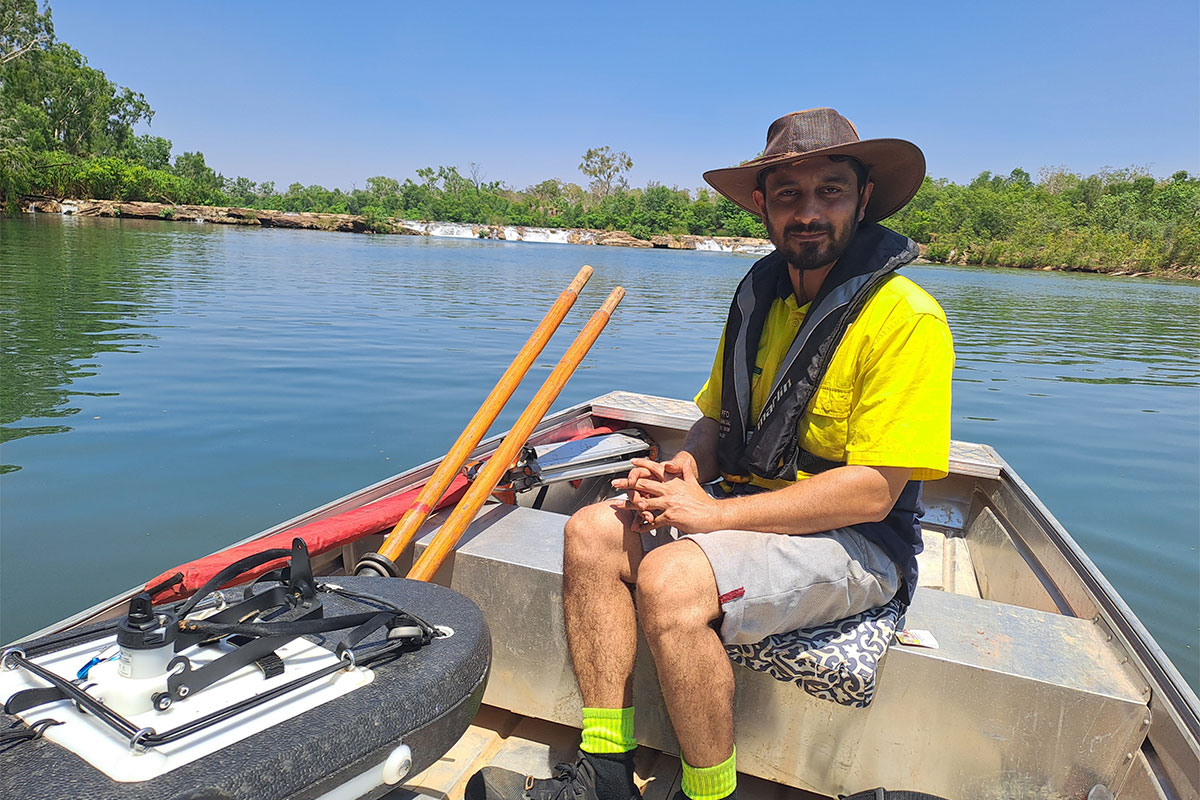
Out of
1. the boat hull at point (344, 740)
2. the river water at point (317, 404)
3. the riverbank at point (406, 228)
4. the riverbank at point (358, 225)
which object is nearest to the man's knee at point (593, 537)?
the boat hull at point (344, 740)

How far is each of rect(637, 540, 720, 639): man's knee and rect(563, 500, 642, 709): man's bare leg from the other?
0.13 meters

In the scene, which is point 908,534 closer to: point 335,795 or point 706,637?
point 706,637

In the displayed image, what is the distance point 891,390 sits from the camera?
5.62ft

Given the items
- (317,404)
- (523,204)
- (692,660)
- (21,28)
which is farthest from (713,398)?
(523,204)

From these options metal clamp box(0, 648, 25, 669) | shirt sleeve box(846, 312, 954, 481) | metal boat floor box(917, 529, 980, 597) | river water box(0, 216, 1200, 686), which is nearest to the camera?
metal clamp box(0, 648, 25, 669)

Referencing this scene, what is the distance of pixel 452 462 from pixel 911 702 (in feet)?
4.64

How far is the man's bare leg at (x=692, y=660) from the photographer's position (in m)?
1.58

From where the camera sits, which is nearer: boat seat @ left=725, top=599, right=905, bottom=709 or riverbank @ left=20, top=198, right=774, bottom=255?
boat seat @ left=725, top=599, right=905, bottom=709

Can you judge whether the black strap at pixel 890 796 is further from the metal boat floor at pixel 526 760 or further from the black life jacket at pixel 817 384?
the black life jacket at pixel 817 384

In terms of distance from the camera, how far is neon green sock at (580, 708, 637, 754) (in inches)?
65.5

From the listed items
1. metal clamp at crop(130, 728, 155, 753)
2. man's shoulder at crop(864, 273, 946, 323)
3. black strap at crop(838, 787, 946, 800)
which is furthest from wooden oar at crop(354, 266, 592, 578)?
black strap at crop(838, 787, 946, 800)

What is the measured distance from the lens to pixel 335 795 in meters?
1.19

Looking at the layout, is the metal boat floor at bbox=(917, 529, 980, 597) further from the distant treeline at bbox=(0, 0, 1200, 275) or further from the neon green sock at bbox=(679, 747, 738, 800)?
the distant treeline at bbox=(0, 0, 1200, 275)

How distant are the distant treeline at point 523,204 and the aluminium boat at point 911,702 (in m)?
24.8
